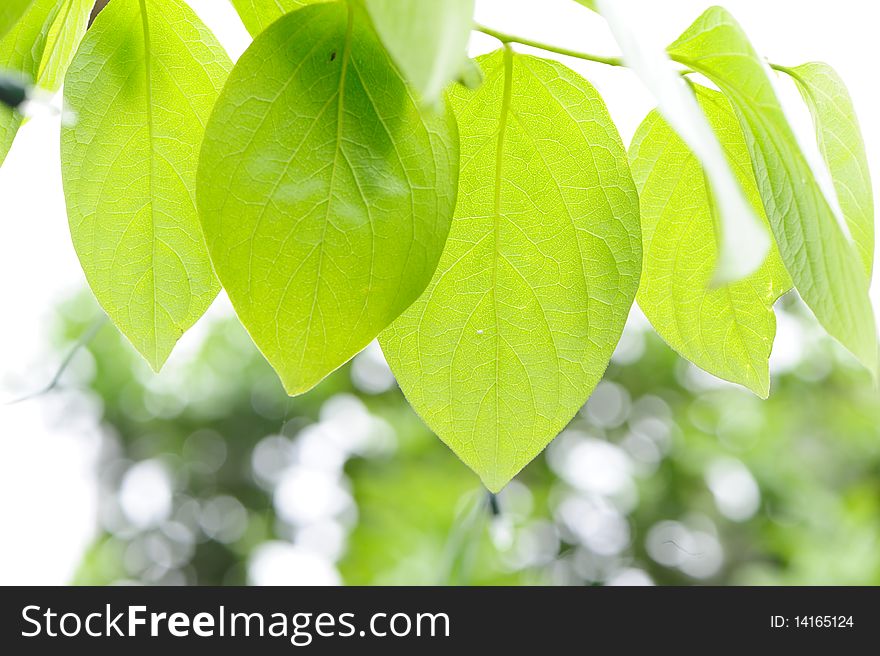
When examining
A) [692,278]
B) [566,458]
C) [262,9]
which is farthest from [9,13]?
[566,458]

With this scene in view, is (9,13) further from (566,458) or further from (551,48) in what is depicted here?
(566,458)

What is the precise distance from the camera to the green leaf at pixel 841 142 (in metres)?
0.19

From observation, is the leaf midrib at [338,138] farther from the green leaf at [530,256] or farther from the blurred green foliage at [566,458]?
the blurred green foliage at [566,458]

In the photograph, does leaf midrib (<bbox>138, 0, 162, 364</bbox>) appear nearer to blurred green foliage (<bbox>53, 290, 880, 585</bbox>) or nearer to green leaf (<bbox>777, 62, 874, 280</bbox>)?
green leaf (<bbox>777, 62, 874, 280</bbox>)

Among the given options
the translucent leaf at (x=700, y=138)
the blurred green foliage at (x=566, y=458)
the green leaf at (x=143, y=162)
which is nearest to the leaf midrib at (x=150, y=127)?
the green leaf at (x=143, y=162)

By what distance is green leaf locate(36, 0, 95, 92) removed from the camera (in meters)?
0.21

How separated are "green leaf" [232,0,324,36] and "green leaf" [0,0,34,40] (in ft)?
0.12

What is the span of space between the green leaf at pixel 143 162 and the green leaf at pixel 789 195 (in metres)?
0.09

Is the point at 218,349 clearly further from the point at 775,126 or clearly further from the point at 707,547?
the point at 775,126

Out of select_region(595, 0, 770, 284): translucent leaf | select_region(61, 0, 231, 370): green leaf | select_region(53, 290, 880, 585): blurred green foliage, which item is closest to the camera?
select_region(595, 0, 770, 284): translucent leaf

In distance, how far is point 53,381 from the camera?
0.27 metres

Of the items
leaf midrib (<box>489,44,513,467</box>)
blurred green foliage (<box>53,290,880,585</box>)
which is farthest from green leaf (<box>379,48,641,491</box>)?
blurred green foliage (<box>53,290,880,585</box>)

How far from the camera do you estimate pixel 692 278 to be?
0.21m

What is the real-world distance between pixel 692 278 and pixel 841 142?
4 cm
